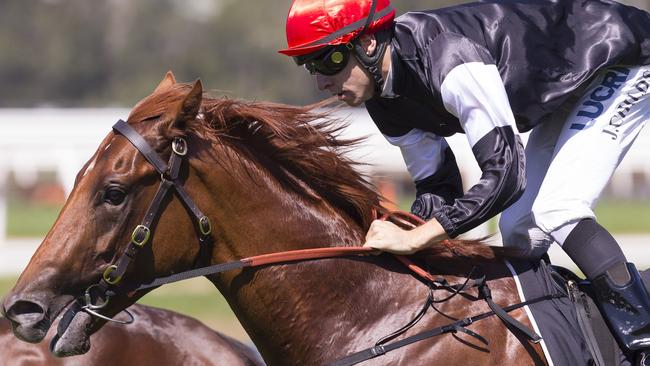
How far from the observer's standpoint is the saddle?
11.7ft

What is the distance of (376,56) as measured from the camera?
371 cm

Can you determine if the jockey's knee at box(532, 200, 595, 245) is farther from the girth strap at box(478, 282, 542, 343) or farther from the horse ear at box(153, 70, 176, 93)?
the horse ear at box(153, 70, 176, 93)

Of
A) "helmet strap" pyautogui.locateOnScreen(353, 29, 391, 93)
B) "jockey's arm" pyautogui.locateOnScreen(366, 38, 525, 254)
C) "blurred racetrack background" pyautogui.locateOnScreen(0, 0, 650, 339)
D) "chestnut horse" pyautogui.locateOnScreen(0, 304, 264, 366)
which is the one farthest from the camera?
"blurred racetrack background" pyautogui.locateOnScreen(0, 0, 650, 339)

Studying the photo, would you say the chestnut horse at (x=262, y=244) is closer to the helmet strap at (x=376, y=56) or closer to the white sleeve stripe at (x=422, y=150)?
the helmet strap at (x=376, y=56)

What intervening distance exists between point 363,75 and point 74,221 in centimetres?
105

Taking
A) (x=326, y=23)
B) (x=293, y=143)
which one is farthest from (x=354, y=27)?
(x=293, y=143)

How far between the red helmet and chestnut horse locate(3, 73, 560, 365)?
248 millimetres

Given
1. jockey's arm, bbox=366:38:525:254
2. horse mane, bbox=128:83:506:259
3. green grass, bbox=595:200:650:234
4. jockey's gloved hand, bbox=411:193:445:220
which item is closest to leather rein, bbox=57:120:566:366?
horse mane, bbox=128:83:506:259

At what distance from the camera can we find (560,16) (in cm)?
389

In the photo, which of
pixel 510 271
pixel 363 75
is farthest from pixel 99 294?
pixel 510 271

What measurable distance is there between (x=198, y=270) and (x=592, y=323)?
127cm

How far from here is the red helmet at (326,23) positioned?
363cm

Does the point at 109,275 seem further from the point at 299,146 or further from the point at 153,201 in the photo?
the point at 299,146

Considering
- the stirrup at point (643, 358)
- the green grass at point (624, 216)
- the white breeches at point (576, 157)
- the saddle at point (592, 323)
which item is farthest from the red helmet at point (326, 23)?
the green grass at point (624, 216)
